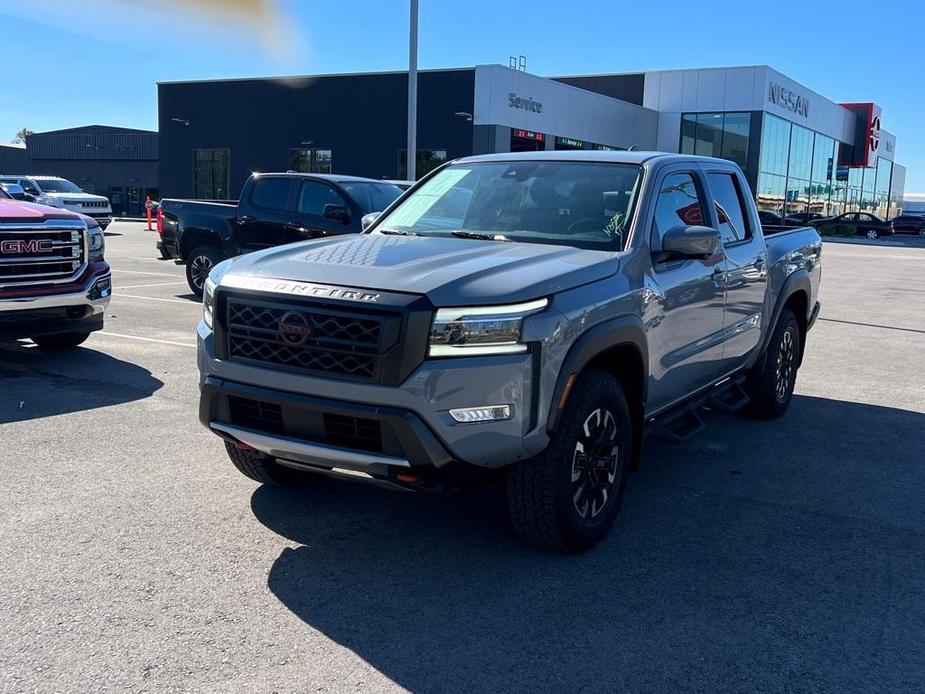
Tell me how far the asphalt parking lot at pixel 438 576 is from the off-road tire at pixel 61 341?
2.33 meters

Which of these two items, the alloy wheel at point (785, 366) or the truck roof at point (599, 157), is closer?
the truck roof at point (599, 157)

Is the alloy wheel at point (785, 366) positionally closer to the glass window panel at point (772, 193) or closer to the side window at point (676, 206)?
the side window at point (676, 206)

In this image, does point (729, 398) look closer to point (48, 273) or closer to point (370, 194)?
point (48, 273)

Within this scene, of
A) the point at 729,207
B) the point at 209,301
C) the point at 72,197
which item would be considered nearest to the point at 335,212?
the point at 729,207

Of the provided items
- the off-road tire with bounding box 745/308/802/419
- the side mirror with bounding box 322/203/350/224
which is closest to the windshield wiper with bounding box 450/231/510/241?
the off-road tire with bounding box 745/308/802/419

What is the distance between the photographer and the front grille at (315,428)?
3.58m

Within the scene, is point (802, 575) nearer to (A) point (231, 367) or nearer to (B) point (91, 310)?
(A) point (231, 367)

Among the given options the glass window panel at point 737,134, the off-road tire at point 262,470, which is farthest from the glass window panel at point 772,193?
the off-road tire at point 262,470

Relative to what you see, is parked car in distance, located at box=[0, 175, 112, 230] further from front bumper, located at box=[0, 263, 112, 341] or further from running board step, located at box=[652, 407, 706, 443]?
running board step, located at box=[652, 407, 706, 443]

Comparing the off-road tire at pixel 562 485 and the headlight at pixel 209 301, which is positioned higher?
the headlight at pixel 209 301

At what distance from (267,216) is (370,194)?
1.46m

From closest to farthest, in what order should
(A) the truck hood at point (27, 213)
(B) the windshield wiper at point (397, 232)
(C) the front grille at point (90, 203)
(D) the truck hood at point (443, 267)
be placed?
(D) the truck hood at point (443, 267) → (B) the windshield wiper at point (397, 232) → (A) the truck hood at point (27, 213) → (C) the front grille at point (90, 203)

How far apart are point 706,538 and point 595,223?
1698mm

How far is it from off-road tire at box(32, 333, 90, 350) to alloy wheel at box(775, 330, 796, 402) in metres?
6.28
